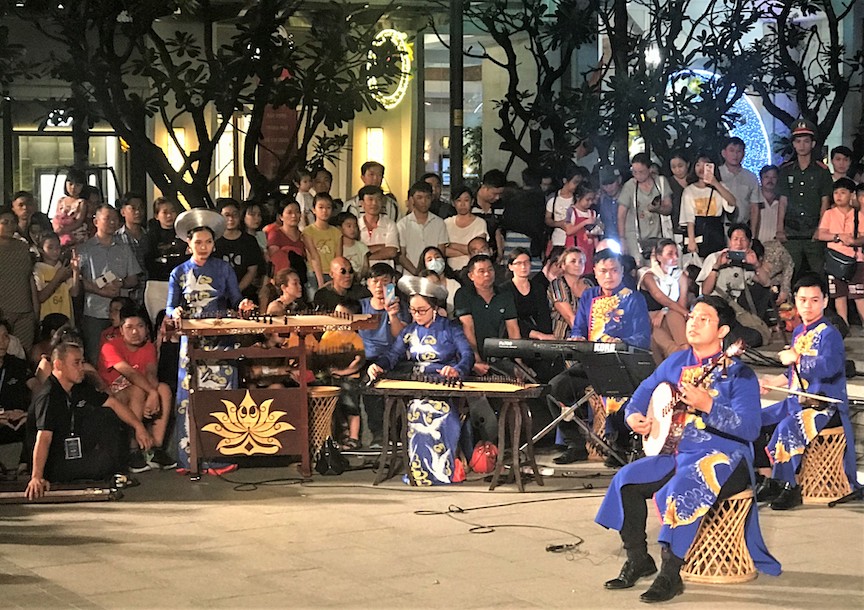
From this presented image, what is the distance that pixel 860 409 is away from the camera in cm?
984

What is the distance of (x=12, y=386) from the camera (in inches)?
386

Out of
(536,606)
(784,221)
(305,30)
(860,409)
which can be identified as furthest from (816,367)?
(305,30)

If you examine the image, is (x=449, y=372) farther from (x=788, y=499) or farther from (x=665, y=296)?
(x=665, y=296)

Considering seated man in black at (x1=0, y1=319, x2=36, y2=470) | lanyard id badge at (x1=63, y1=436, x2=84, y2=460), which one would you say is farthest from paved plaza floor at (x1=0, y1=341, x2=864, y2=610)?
seated man in black at (x1=0, y1=319, x2=36, y2=470)

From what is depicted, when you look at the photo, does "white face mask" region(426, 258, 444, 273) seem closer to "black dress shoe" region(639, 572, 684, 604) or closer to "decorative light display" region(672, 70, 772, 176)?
"black dress shoe" region(639, 572, 684, 604)

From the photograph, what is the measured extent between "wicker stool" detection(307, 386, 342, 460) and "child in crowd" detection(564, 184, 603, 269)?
329 cm

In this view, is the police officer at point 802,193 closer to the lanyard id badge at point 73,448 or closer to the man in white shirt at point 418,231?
the man in white shirt at point 418,231

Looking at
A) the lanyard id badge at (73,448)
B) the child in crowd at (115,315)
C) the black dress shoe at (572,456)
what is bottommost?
the black dress shoe at (572,456)

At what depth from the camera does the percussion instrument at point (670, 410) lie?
637 centimetres

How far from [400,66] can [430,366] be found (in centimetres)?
771

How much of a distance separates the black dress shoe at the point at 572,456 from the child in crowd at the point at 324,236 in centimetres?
246

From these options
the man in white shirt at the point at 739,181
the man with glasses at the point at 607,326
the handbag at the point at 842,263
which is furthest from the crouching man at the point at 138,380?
the handbag at the point at 842,263

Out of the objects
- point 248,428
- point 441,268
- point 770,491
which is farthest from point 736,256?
point 248,428

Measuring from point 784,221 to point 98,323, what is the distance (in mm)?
6111
